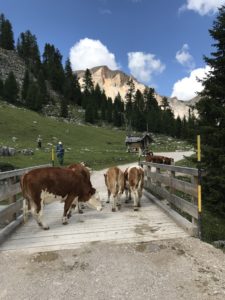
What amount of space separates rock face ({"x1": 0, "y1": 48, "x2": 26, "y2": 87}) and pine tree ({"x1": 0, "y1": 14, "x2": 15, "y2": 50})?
4.24 metres

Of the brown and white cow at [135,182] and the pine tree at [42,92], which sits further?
the pine tree at [42,92]

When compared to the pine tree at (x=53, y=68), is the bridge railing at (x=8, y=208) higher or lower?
lower

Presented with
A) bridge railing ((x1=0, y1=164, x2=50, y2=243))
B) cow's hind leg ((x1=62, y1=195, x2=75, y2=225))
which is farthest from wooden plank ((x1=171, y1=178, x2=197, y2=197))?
bridge railing ((x1=0, y1=164, x2=50, y2=243))

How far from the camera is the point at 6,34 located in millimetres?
135000

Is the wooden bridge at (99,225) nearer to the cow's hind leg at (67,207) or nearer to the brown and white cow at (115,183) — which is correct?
the cow's hind leg at (67,207)

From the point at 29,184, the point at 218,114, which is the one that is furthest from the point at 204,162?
the point at 29,184

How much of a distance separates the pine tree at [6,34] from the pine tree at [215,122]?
137 metres

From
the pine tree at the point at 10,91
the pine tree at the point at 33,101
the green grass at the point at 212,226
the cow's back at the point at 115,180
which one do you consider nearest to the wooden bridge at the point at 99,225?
the cow's back at the point at 115,180

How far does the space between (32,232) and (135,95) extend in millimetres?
131948

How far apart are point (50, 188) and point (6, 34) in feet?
467

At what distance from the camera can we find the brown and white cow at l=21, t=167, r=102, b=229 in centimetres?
723

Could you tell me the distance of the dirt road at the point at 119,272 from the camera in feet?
14.0

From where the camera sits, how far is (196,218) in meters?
6.48

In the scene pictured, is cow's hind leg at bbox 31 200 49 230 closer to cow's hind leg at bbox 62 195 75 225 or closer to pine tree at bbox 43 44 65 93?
cow's hind leg at bbox 62 195 75 225
